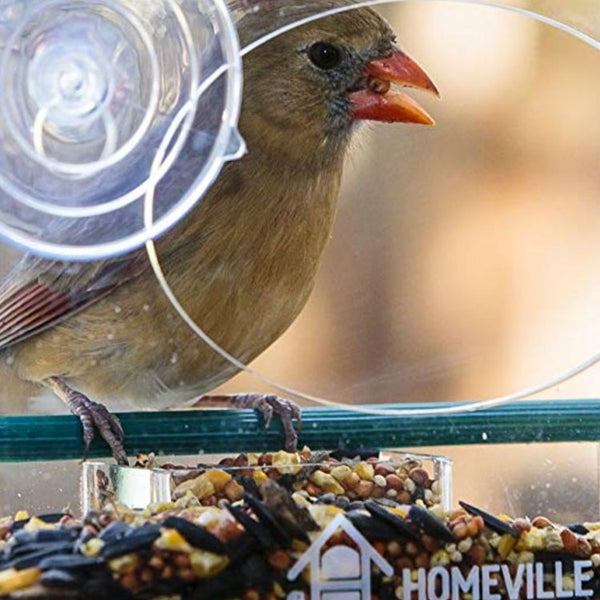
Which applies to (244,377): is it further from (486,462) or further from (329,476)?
(486,462)

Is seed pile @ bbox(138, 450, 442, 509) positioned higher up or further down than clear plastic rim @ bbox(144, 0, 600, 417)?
further down

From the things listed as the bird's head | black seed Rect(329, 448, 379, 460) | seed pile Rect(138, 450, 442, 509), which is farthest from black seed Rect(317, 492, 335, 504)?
the bird's head

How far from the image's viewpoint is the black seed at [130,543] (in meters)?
1.75

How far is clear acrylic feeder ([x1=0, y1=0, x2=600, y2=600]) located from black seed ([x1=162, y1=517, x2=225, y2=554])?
5cm

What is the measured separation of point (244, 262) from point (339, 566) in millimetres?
439

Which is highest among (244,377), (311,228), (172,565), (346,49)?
(346,49)

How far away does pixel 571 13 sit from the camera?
1971 mm

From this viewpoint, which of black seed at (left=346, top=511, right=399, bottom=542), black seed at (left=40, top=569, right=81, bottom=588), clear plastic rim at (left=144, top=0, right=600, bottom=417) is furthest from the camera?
clear plastic rim at (left=144, top=0, right=600, bottom=417)

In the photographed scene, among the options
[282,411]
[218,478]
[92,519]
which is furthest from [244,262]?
[92,519]

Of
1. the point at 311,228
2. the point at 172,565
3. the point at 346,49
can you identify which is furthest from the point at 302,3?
the point at 172,565

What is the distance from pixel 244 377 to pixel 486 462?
13.7 inches

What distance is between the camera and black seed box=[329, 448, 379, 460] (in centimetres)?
198

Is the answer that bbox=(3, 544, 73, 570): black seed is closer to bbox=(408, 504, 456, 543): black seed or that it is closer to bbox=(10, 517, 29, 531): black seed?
bbox=(10, 517, 29, 531): black seed

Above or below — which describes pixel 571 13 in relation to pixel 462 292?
above
